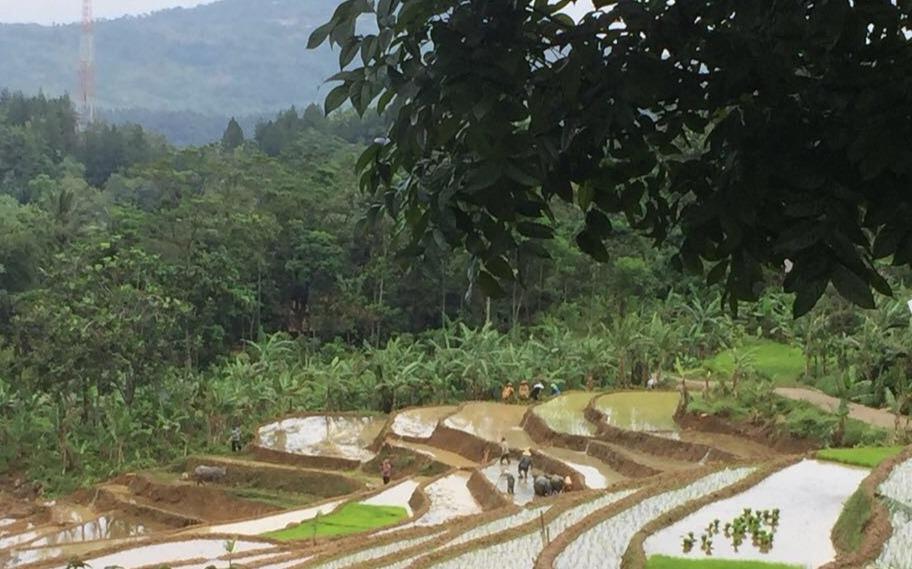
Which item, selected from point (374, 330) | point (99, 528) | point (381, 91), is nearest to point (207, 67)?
point (374, 330)

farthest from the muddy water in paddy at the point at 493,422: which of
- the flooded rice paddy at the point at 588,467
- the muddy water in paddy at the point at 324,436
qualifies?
the muddy water in paddy at the point at 324,436

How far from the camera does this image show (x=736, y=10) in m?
1.71

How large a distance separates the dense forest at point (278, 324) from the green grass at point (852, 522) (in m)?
3.59

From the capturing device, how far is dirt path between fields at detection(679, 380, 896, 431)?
1274 centimetres

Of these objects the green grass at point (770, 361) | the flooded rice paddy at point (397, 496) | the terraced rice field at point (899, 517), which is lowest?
the flooded rice paddy at point (397, 496)

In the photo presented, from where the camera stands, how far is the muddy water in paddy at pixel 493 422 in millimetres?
16297

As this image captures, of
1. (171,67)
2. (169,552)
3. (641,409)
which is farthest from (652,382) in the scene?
(171,67)

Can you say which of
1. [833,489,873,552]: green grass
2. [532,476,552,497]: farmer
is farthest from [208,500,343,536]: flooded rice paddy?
[833,489,873,552]: green grass

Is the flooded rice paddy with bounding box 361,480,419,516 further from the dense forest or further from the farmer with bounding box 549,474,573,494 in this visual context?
the dense forest

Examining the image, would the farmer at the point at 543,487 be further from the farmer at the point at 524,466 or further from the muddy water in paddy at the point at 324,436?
the muddy water in paddy at the point at 324,436

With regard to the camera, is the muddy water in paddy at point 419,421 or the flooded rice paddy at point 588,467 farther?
the muddy water in paddy at point 419,421

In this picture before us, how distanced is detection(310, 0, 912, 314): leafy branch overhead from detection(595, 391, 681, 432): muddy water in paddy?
13.3 metres

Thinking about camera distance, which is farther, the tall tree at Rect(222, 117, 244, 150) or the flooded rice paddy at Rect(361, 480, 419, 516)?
the tall tree at Rect(222, 117, 244, 150)

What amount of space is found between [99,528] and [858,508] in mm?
11521
